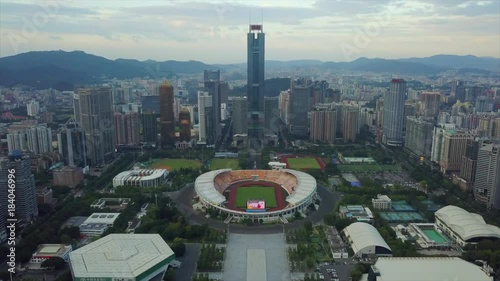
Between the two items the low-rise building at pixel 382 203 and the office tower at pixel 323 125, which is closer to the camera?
the low-rise building at pixel 382 203

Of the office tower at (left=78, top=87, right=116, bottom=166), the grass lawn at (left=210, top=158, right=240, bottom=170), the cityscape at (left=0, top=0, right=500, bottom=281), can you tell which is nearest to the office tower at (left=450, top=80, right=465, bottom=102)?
the cityscape at (left=0, top=0, right=500, bottom=281)

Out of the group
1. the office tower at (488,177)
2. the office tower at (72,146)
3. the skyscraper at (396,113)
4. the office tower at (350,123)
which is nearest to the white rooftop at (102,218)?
the office tower at (72,146)

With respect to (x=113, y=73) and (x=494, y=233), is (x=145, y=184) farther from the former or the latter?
(x=113, y=73)

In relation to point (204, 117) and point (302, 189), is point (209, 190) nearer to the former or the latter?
point (302, 189)

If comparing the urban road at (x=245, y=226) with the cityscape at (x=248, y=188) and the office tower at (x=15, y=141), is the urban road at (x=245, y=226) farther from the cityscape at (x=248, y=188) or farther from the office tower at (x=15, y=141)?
the office tower at (x=15, y=141)

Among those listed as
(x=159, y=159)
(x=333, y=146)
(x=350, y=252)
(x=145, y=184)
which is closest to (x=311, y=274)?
(x=350, y=252)

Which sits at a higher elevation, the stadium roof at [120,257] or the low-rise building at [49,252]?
the stadium roof at [120,257]

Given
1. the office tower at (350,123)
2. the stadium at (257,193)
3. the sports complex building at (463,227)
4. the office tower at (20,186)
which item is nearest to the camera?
the sports complex building at (463,227)
